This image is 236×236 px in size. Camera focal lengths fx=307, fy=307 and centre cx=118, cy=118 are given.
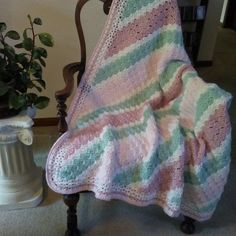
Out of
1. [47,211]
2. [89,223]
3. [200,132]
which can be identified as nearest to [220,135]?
[200,132]

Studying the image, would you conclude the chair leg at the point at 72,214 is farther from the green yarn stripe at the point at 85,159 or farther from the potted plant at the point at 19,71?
the potted plant at the point at 19,71

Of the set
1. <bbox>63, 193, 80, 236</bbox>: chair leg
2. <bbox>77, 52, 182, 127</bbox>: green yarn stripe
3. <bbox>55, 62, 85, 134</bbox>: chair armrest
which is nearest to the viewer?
<bbox>55, 62, 85, 134</bbox>: chair armrest

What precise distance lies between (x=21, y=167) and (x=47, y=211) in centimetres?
27

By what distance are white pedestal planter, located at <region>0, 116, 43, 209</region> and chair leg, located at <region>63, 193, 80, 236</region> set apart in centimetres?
30

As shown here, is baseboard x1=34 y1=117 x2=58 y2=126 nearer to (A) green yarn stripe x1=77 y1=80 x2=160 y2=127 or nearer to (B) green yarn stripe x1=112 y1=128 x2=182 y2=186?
(A) green yarn stripe x1=77 y1=80 x2=160 y2=127

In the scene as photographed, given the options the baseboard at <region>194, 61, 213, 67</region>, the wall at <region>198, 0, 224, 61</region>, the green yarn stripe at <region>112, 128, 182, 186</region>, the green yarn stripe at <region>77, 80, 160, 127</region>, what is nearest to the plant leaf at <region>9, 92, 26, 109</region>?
the green yarn stripe at <region>77, 80, 160, 127</region>

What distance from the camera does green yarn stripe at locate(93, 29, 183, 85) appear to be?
1528 millimetres

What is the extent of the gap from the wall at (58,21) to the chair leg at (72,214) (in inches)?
39.8

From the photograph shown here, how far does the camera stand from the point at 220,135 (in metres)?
1.27

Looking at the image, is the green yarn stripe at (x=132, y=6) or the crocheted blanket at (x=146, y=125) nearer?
the crocheted blanket at (x=146, y=125)

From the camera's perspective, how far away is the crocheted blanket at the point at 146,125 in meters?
1.26

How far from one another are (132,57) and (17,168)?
0.81 m

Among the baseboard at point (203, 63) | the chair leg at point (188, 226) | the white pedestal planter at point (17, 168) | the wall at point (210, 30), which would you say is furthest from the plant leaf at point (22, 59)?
the baseboard at point (203, 63)

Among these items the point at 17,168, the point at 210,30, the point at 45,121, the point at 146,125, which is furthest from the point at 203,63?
the point at 17,168
